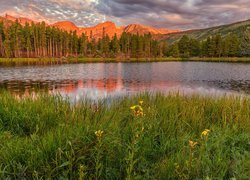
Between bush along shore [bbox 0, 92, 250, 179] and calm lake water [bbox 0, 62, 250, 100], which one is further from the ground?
bush along shore [bbox 0, 92, 250, 179]

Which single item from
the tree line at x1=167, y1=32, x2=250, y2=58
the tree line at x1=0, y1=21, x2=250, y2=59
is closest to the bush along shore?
the tree line at x1=0, y1=21, x2=250, y2=59

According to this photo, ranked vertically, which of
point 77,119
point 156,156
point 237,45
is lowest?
point 156,156

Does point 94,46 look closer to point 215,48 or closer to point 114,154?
point 215,48

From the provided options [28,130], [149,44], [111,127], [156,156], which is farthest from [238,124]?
[149,44]

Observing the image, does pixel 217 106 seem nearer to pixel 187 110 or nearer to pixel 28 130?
pixel 187 110

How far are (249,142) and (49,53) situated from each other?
132801 mm

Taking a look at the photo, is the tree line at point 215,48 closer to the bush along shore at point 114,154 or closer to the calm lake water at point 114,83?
the calm lake water at point 114,83

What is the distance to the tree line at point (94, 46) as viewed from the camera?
362 ft

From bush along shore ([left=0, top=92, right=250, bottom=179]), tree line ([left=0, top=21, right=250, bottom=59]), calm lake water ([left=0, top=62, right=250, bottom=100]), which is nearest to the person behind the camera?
bush along shore ([left=0, top=92, right=250, bottom=179])

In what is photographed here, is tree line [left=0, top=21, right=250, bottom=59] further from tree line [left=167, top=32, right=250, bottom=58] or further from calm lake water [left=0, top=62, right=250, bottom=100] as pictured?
calm lake water [left=0, top=62, right=250, bottom=100]

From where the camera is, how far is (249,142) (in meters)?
6.86

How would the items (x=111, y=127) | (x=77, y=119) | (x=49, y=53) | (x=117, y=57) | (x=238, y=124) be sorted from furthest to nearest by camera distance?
(x=117, y=57)
(x=49, y=53)
(x=238, y=124)
(x=77, y=119)
(x=111, y=127)

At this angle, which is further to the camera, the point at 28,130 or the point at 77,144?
the point at 28,130

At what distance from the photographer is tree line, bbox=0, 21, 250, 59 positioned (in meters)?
110
